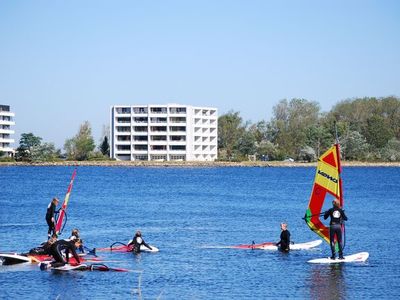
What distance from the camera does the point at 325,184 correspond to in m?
38.4

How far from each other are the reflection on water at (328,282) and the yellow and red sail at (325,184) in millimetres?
2765

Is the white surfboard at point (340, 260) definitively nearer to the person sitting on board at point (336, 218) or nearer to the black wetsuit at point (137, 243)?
the person sitting on board at point (336, 218)

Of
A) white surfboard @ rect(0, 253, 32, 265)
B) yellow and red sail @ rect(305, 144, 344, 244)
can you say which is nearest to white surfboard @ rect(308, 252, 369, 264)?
yellow and red sail @ rect(305, 144, 344, 244)

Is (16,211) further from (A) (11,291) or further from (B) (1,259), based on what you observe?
(A) (11,291)

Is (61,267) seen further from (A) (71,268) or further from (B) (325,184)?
(B) (325,184)

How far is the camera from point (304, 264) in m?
37.6

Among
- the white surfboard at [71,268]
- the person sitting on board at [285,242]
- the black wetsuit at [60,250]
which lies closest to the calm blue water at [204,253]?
the white surfboard at [71,268]

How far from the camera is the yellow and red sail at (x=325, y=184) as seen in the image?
122ft

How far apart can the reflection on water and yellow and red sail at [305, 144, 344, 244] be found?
109 inches

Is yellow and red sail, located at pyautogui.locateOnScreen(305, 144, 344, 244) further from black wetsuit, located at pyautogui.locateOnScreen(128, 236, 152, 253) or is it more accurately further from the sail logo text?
black wetsuit, located at pyautogui.locateOnScreen(128, 236, 152, 253)

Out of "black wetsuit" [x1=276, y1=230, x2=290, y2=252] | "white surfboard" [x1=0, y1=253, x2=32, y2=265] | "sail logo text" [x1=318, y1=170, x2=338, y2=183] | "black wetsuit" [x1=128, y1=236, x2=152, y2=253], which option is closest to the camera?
"white surfboard" [x1=0, y1=253, x2=32, y2=265]

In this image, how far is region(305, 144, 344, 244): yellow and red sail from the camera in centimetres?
3712

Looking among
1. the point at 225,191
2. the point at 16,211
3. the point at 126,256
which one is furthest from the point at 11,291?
the point at 225,191

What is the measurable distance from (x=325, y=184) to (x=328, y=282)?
270 inches
